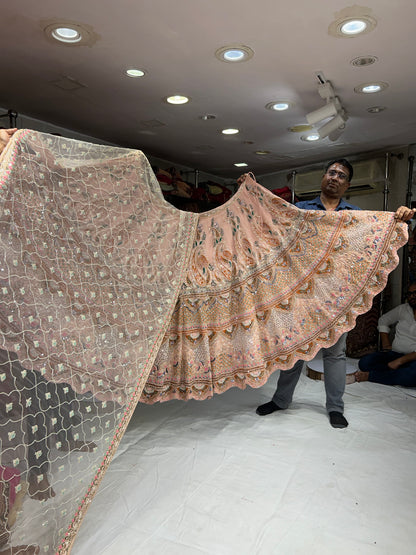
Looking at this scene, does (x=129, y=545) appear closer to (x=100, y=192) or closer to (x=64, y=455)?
(x=64, y=455)

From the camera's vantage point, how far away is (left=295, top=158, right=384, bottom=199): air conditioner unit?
14.6ft

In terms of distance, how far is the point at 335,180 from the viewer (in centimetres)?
269

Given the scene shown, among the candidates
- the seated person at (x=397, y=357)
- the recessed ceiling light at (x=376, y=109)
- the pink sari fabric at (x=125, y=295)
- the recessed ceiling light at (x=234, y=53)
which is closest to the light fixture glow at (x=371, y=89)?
the recessed ceiling light at (x=376, y=109)

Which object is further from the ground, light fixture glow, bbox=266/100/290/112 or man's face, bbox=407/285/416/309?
light fixture glow, bbox=266/100/290/112

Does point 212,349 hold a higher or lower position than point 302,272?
lower

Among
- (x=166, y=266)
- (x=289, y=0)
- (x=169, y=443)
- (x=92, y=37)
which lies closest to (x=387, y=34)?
(x=289, y=0)

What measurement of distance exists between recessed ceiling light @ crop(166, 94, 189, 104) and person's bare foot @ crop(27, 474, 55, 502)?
2.68 meters

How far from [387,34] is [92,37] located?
1.57 meters

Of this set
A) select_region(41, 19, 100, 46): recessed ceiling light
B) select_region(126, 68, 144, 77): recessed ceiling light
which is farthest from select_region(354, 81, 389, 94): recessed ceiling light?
select_region(41, 19, 100, 46): recessed ceiling light

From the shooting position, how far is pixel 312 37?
7.34 feet

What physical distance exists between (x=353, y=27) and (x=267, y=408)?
6.90ft

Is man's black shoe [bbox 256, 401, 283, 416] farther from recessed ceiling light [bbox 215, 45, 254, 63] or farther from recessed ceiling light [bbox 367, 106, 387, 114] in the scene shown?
recessed ceiling light [bbox 367, 106, 387, 114]

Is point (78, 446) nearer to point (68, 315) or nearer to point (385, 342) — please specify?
point (68, 315)

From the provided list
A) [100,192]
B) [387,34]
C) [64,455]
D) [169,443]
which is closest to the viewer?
[64,455]
